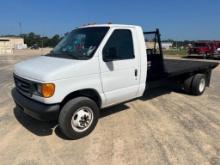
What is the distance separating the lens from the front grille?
430 centimetres

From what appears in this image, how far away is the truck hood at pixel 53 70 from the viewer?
3.97 metres

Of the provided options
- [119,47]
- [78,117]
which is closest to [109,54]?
[119,47]

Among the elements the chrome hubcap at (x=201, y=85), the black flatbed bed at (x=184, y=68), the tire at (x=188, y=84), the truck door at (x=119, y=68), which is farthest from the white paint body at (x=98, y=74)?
the chrome hubcap at (x=201, y=85)

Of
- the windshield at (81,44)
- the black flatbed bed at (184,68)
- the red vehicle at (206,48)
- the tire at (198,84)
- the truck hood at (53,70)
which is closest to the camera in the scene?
the truck hood at (53,70)

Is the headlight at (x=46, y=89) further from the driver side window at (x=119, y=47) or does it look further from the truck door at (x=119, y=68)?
the driver side window at (x=119, y=47)

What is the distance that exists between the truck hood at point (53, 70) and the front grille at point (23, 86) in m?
0.10

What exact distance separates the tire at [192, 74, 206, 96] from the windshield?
13.5 feet

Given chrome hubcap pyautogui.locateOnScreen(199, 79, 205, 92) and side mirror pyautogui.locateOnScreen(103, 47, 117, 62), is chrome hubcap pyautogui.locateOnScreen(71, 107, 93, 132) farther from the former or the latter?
chrome hubcap pyautogui.locateOnScreen(199, 79, 205, 92)

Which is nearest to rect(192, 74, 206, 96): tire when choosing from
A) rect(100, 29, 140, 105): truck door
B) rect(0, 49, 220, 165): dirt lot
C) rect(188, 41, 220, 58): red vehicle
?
rect(0, 49, 220, 165): dirt lot

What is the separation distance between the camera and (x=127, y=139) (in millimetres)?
4457

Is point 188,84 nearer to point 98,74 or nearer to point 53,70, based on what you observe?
point 98,74

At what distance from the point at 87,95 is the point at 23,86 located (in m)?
1.27

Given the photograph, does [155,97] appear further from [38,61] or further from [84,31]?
[38,61]

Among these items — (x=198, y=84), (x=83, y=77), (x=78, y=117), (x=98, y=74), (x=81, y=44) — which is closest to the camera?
(x=83, y=77)
